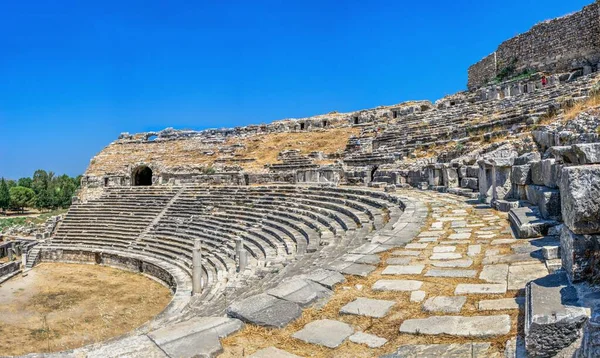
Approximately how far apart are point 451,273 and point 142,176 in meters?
31.0

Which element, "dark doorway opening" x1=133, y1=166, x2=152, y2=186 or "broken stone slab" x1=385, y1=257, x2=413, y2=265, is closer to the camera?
"broken stone slab" x1=385, y1=257, x2=413, y2=265

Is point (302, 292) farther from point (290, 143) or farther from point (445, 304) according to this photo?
point (290, 143)

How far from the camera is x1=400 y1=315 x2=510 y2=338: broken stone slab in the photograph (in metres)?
2.66

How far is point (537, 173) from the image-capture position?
631cm

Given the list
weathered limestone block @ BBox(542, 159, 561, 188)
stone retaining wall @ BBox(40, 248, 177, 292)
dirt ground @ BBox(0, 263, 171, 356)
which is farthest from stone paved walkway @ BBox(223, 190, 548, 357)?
stone retaining wall @ BBox(40, 248, 177, 292)

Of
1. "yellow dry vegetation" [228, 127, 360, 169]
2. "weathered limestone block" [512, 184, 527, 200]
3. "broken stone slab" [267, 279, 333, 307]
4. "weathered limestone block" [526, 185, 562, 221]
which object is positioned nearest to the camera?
"broken stone slab" [267, 279, 333, 307]

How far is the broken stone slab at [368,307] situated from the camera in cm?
324

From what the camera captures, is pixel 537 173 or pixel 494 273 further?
pixel 537 173

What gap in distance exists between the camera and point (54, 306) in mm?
12719

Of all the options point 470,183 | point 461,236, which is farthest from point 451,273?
point 470,183

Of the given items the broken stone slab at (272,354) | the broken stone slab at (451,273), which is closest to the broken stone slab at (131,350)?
the broken stone slab at (272,354)

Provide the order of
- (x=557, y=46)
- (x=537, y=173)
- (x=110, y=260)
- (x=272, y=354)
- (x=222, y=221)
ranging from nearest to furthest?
1. (x=272, y=354)
2. (x=537, y=173)
3. (x=222, y=221)
4. (x=110, y=260)
5. (x=557, y=46)

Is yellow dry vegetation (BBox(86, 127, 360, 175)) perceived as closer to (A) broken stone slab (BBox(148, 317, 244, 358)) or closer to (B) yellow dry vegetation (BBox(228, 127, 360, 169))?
(B) yellow dry vegetation (BBox(228, 127, 360, 169))

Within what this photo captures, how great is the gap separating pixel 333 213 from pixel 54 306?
28.4 ft
